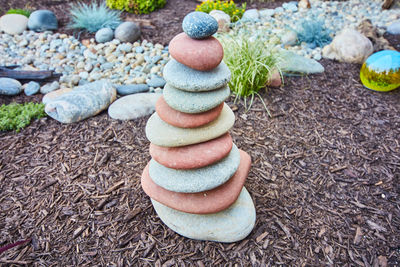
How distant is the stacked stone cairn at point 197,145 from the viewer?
1.78 m

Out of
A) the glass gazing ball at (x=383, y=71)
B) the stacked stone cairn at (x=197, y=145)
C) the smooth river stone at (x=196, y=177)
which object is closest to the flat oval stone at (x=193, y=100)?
the stacked stone cairn at (x=197, y=145)

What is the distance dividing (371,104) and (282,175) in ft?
6.76

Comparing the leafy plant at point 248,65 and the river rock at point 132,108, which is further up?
the leafy plant at point 248,65

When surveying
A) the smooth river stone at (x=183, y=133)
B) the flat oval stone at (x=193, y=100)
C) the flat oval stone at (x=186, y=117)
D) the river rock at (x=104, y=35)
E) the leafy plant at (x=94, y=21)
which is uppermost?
the flat oval stone at (x=193, y=100)

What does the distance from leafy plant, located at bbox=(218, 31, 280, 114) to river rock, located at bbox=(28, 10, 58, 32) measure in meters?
4.41

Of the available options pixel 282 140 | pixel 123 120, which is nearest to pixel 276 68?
pixel 282 140

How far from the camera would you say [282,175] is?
2959 mm

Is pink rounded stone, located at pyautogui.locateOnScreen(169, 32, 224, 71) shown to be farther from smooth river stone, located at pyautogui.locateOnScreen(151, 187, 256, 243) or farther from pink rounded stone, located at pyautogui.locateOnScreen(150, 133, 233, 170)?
smooth river stone, located at pyautogui.locateOnScreen(151, 187, 256, 243)

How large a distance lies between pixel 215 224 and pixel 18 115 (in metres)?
3.01

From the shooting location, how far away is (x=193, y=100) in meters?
1.86

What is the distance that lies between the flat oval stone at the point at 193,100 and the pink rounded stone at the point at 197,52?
0.18 meters

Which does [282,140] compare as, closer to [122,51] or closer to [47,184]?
[47,184]

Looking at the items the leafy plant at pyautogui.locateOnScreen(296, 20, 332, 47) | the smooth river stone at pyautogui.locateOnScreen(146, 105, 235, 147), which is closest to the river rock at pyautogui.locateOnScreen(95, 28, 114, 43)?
the leafy plant at pyautogui.locateOnScreen(296, 20, 332, 47)

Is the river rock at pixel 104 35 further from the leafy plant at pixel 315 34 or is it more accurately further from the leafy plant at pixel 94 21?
the leafy plant at pixel 315 34
